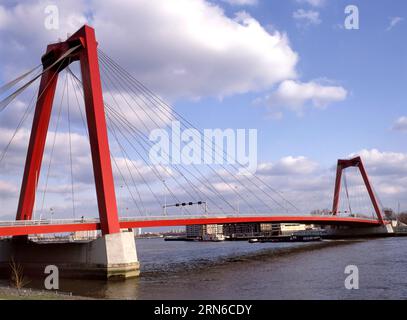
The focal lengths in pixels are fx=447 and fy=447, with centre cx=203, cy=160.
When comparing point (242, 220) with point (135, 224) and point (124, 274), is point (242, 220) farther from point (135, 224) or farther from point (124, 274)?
point (124, 274)

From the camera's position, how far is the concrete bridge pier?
31.4m

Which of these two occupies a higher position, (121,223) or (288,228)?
(121,223)

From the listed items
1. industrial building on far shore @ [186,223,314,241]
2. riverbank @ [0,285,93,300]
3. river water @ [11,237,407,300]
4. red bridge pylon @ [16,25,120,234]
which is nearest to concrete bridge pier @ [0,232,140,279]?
red bridge pylon @ [16,25,120,234]

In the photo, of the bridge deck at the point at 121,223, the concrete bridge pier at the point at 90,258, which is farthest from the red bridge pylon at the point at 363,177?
the concrete bridge pier at the point at 90,258

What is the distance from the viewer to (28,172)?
1439 inches

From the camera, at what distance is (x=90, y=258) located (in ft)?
107

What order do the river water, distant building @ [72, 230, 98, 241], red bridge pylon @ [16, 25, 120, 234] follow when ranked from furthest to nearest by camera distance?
distant building @ [72, 230, 98, 241] < red bridge pylon @ [16, 25, 120, 234] < the river water

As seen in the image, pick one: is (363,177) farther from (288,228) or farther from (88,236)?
(288,228)

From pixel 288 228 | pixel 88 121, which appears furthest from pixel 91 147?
pixel 288 228

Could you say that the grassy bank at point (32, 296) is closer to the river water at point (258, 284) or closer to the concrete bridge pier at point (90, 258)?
the river water at point (258, 284)
